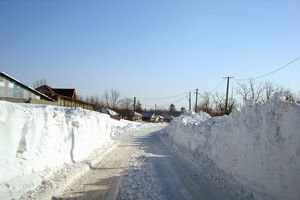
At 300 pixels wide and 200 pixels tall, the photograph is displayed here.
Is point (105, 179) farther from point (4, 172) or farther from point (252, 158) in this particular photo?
point (252, 158)

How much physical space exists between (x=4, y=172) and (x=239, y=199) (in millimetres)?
5424

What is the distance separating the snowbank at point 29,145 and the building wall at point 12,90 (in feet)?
73.9

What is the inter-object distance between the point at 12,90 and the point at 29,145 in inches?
1106

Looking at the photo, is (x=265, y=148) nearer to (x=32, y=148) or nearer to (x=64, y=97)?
(x=32, y=148)

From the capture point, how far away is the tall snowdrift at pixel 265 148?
746 cm

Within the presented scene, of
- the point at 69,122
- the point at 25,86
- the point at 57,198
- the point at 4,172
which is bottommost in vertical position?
the point at 57,198

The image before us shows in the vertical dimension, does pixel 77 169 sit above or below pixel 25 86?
below

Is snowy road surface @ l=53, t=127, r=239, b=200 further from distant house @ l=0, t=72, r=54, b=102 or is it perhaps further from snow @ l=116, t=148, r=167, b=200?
distant house @ l=0, t=72, r=54, b=102

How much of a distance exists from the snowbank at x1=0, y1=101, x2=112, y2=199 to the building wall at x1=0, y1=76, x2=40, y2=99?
73.9 ft

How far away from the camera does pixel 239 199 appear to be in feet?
27.5

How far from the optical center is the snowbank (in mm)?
7910

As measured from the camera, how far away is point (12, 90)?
115 feet

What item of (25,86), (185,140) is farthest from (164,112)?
(185,140)

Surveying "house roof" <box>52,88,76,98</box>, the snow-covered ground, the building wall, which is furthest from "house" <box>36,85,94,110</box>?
the snow-covered ground
